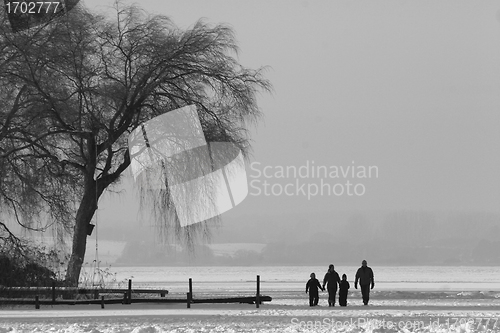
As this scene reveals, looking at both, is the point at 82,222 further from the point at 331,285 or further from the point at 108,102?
the point at 331,285

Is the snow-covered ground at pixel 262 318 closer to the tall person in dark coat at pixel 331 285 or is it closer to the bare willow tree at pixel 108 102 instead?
the tall person in dark coat at pixel 331 285

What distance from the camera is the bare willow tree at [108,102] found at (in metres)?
27.0

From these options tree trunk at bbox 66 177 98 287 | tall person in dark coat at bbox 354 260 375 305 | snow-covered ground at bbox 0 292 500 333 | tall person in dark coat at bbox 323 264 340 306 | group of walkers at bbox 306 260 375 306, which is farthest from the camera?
tree trunk at bbox 66 177 98 287

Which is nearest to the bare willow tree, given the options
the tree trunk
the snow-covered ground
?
the tree trunk

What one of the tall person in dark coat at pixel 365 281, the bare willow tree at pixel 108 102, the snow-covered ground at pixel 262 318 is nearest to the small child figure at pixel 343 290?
the tall person in dark coat at pixel 365 281

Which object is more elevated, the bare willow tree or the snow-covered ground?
the bare willow tree

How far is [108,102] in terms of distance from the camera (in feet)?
94.7

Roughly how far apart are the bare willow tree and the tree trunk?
0.03m

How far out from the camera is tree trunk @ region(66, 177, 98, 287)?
29000mm

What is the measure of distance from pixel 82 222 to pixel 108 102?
4.05 metres

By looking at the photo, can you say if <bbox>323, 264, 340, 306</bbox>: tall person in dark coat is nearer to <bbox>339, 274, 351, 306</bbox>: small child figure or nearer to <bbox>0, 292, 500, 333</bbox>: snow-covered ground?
<bbox>339, 274, 351, 306</bbox>: small child figure

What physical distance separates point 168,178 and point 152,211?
4.53 ft

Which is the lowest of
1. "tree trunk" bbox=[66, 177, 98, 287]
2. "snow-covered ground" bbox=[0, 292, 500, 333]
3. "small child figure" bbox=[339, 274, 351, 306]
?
"snow-covered ground" bbox=[0, 292, 500, 333]

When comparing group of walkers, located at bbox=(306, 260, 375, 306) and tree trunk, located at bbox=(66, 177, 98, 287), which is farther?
tree trunk, located at bbox=(66, 177, 98, 287)
